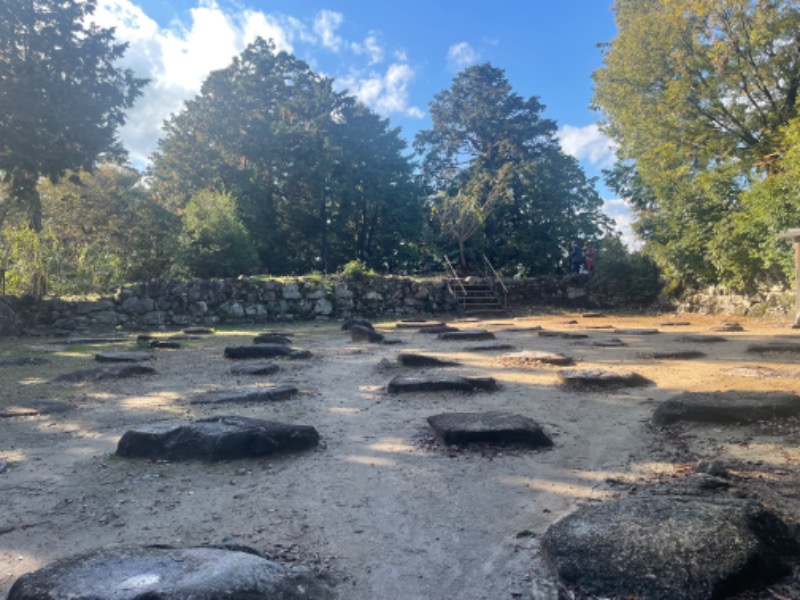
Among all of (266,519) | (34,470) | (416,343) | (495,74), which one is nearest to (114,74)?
(416,343)

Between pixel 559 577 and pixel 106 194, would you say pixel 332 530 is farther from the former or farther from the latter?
pixel 106 194

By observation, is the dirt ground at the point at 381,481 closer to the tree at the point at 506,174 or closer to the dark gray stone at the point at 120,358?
the dark gray stone at the point at 120,358

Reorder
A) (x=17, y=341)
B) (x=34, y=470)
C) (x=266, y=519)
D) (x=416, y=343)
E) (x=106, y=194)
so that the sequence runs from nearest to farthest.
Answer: (x=266, y=519), (x=34, y=470), (x=416, y=343), (x=17, y=341), (x=106, y=194)

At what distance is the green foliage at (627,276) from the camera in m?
18.6

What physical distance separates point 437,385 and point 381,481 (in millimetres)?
2236

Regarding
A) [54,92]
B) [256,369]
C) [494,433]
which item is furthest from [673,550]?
[54,92]

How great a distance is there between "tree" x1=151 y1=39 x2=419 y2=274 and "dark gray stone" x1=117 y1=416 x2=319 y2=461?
68.6 feet

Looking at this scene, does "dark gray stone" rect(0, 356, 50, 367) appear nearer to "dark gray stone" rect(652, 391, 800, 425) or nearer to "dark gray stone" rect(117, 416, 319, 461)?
"dark gray stone" rect(117, 416, 319, 461)

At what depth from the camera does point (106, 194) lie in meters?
21.8

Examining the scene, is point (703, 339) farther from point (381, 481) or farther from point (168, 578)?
point (168, 578)

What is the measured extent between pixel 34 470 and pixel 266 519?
1564mm

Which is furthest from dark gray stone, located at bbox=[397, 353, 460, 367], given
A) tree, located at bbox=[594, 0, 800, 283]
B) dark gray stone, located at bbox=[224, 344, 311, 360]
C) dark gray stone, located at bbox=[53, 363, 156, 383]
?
tree, located at bbox=[594, 0, 800, 283]

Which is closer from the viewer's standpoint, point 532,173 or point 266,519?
point 266,519

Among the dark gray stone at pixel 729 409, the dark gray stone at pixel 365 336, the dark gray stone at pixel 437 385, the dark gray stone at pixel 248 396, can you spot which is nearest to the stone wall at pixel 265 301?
the dark gray stone at pixel 365 336
